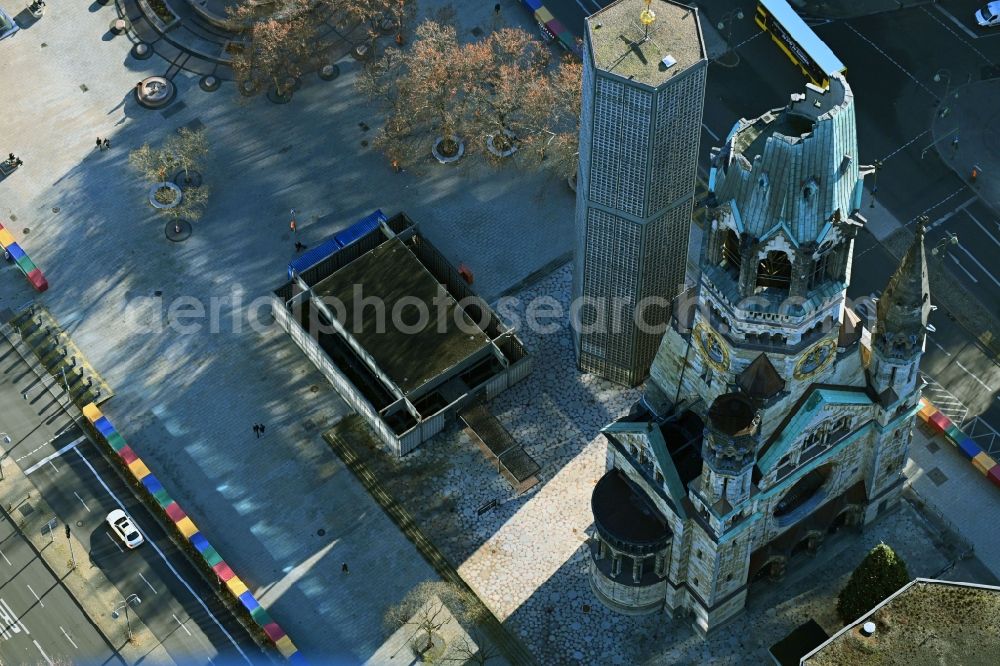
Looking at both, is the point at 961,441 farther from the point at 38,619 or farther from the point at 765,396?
the point at 38,619

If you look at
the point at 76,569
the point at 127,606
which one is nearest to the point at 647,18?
the point at 127,606

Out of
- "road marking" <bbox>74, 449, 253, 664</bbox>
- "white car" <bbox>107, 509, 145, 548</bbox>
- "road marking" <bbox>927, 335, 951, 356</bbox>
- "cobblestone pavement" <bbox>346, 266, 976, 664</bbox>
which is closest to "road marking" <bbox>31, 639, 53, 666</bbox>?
"white car" <bbox>107, 509, 145, 548</bbox>

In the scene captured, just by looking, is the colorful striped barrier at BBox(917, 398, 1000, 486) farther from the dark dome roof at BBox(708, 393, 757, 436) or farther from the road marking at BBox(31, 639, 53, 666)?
the road marking at BBox(31, 639, 53, 666)

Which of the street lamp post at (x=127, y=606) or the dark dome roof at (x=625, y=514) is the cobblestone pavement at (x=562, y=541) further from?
the street lamp post at (x=127, y=606)

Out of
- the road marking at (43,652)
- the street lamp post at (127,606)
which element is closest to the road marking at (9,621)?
the road marking at (43,652)

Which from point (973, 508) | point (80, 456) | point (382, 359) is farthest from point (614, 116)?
point (80, 456)

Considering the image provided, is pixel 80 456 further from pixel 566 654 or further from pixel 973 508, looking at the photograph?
pixel 973 508
